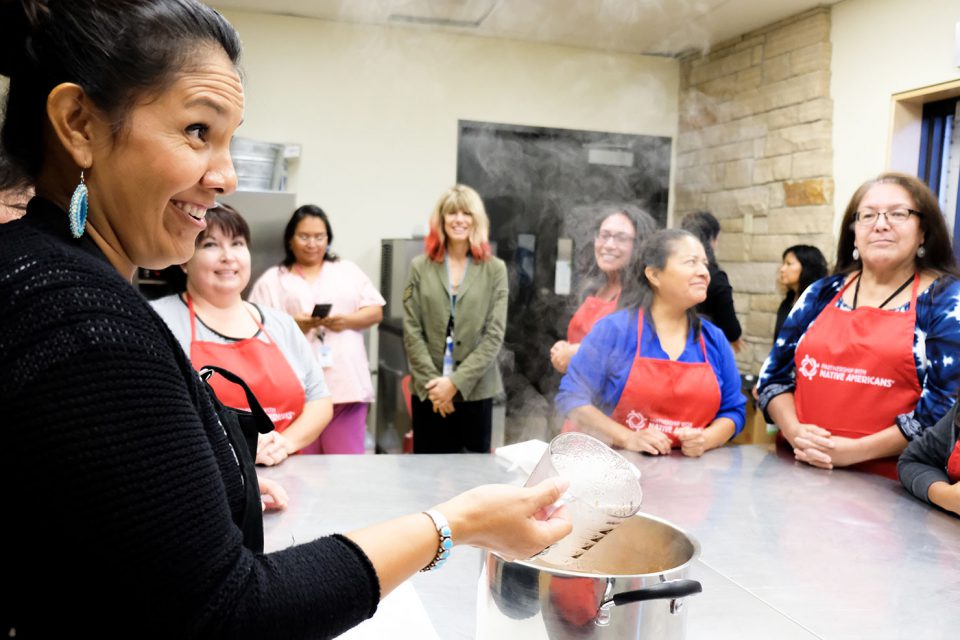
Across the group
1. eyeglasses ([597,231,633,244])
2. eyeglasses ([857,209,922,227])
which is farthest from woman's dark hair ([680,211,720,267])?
eyeglasses ([857,209,922,227])

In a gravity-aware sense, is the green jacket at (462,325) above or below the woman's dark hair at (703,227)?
below

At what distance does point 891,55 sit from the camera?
434 centimetres

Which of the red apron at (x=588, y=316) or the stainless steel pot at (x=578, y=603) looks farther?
the red apron at (x=588, y=316)

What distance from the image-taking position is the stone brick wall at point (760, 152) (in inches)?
190

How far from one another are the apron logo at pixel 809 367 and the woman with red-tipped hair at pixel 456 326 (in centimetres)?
171

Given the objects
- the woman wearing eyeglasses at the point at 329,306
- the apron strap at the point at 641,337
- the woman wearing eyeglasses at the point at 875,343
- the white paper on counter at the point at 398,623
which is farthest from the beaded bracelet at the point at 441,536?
the woman wearing eyeglasses at the point at 329,306

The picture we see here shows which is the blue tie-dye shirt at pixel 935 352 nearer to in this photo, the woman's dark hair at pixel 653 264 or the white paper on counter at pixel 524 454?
the woman's dark hair at pixel 653 264

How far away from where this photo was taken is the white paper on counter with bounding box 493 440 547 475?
189cm

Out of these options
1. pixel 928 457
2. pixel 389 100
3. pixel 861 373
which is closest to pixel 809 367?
pixel 861 373

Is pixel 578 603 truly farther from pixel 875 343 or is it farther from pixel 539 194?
pixel 539 194

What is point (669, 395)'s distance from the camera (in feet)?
7.66

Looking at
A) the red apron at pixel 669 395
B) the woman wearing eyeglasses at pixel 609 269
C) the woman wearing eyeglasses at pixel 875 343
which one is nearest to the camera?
the woman wearing eyeglasses at pixel 875 343

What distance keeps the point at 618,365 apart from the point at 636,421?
0.19 meters

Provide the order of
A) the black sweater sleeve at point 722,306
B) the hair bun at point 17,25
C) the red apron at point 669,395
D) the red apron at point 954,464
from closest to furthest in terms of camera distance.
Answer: the hair bun at point 17,25 → the red apron at point 954,464 → the red apron at point 669,395 → the black sweater sleeve at point 722,306
